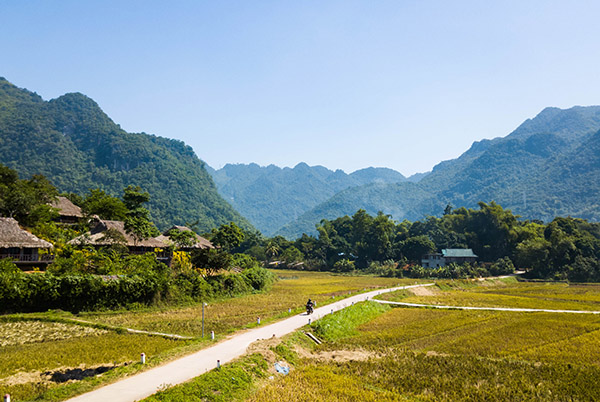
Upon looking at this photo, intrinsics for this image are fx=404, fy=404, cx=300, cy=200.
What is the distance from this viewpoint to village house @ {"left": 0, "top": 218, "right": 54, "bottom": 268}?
35.3 meters

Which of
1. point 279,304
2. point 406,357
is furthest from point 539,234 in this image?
point 406,357

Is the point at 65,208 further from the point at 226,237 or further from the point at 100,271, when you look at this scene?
the point at 100,271

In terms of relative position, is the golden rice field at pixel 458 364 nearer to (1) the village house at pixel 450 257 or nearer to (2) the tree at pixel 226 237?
(2) the tree at pixel 226 237

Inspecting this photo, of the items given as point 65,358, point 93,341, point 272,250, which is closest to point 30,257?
point 93,341

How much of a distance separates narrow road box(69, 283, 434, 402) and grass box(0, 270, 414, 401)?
1.95 feet

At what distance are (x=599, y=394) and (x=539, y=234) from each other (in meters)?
89.1

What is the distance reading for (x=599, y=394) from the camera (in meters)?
15.0

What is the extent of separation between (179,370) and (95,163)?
185 m

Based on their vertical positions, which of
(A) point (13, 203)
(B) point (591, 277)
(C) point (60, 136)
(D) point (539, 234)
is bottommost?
(B) point (591, 277)

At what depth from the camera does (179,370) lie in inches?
618

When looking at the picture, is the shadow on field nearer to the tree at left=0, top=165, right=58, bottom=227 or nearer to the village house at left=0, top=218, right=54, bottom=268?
the village house at left=0, top=218, right=54, bottom=268

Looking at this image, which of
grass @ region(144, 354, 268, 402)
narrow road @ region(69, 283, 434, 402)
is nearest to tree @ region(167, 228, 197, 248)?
narrow road @ region(69, 283, 434, 402)

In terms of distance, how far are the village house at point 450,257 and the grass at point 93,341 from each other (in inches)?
2593

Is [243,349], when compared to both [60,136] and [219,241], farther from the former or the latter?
[60,136]
